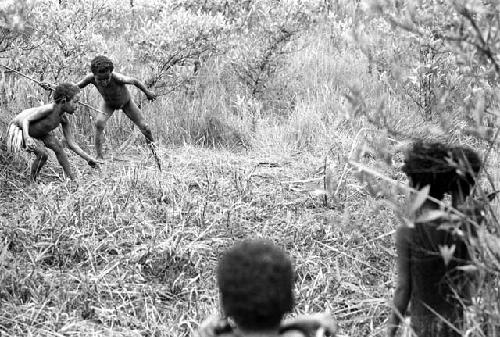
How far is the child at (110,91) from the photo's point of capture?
5.44 m

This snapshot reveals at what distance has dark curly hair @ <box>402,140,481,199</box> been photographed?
2.61 m

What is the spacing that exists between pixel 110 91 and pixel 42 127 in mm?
693

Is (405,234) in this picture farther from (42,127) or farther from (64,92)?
(42,127)

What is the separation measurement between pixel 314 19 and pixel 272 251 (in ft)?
21.3

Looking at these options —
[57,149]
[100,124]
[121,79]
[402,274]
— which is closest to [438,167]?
[402,274]

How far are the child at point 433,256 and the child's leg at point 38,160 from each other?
3.24 metres

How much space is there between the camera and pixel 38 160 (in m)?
5.25

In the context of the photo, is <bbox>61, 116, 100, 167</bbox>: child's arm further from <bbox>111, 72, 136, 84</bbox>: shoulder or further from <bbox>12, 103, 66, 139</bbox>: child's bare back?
<bbox>111, 72, 136, 84</bbox>: shoulder

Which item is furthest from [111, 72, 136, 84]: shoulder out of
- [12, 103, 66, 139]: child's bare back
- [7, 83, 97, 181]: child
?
[12, 103, 66, 139]: child's bare back

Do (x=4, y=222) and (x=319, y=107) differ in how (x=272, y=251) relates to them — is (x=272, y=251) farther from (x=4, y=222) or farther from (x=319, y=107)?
(x=319, y=107)

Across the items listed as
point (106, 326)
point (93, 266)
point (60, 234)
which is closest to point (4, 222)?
point (60, 234)

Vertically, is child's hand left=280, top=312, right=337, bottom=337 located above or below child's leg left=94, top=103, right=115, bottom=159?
above

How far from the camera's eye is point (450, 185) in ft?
8.77

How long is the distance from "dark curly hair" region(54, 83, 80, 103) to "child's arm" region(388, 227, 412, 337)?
123 inches
